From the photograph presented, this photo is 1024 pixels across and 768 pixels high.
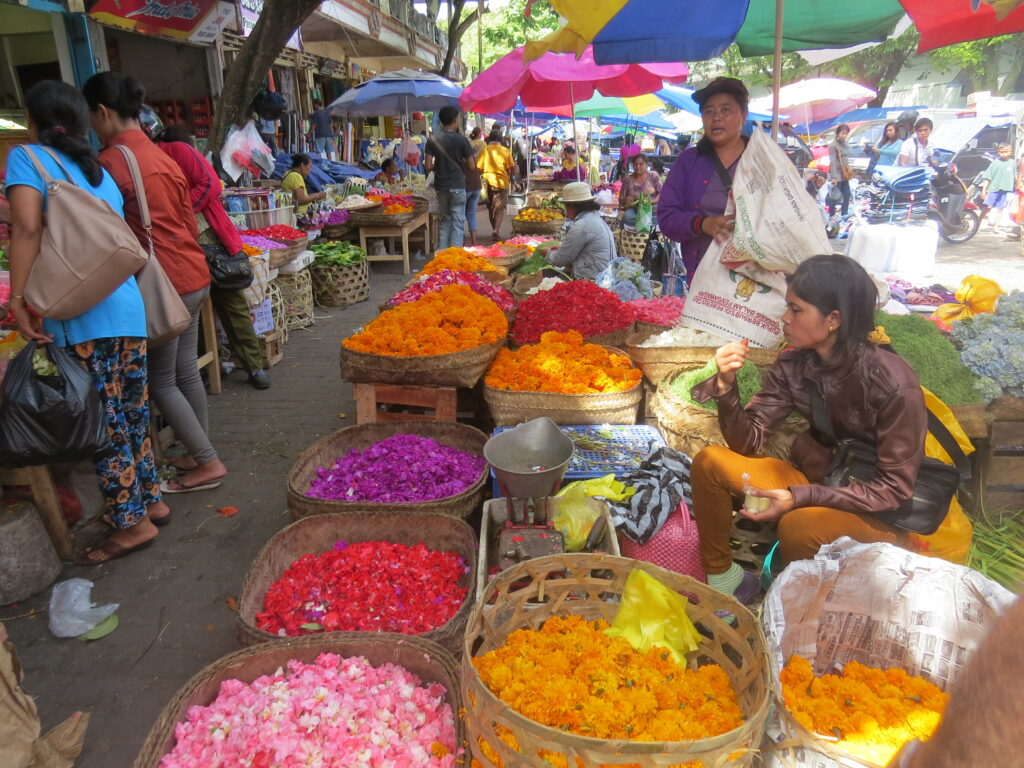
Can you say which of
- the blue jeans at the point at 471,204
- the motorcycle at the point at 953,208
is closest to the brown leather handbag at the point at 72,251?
the blue jeans at the point at 471,204

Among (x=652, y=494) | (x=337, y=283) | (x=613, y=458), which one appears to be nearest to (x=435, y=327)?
(x=613, y=458)

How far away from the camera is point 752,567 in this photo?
3.10m

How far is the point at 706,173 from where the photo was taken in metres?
4.01

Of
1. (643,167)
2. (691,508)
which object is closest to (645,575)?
(691,508)

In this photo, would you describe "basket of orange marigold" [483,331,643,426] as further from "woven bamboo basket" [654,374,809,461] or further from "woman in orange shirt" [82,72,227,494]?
"woman in orange shirt" [82,72,227,494]

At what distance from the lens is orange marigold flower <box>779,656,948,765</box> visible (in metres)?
1.75

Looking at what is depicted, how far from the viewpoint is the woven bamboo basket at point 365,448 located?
9.90ft

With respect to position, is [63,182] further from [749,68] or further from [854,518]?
[749,68]

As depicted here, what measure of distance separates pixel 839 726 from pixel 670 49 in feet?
13.9

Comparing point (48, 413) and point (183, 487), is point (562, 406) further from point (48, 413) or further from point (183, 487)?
point (48, 413)

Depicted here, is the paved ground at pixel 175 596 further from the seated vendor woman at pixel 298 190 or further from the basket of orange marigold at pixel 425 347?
the seated vendor woman at pixel 298 190

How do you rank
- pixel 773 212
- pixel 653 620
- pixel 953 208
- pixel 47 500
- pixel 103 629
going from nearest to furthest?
pixel 653 620
pixel 103 629
pixel 773 212
pixel 47 500
pixel 953 208

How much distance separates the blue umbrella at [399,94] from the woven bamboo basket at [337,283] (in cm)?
511

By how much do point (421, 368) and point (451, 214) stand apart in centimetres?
659
